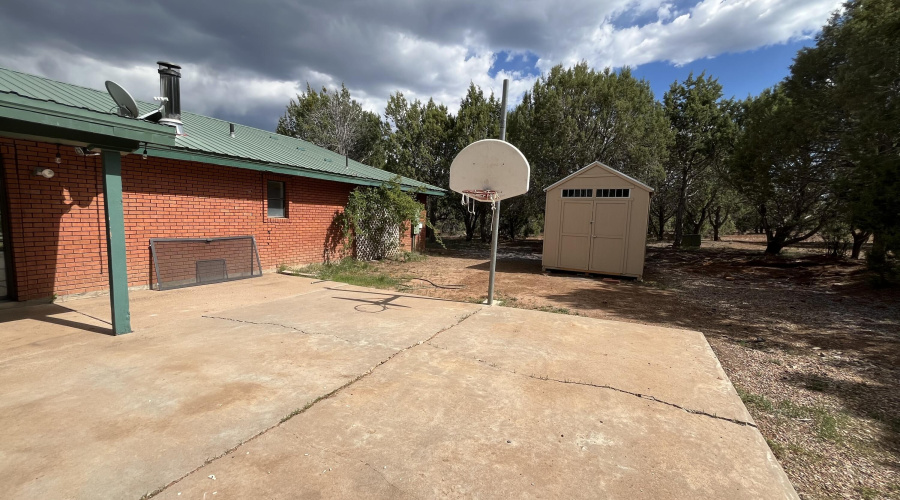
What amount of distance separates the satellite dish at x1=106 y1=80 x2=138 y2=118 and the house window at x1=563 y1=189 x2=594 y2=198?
971cm

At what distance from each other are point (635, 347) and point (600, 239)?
667cm

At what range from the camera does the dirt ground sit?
2553mm

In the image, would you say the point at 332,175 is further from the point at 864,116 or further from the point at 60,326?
the point at 864,116

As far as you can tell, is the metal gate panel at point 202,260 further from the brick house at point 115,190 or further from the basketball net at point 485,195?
the basketball net at point 485,195

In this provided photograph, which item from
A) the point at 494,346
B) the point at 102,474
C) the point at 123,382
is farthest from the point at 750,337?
the point at 123,382

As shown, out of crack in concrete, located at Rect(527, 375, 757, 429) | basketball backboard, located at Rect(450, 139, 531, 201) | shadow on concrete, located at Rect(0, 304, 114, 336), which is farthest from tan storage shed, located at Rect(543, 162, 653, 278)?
shadow on concrete, located at Rect(0, 304, 114, 336)

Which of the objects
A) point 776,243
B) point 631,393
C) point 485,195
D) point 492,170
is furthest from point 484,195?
point 776,243

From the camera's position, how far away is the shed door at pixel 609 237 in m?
10.1

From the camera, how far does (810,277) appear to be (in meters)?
11.0

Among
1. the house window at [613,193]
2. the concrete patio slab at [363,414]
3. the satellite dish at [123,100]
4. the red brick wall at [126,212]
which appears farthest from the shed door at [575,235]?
the satellite dish at [123,100]

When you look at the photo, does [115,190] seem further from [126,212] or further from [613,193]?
[613,193]

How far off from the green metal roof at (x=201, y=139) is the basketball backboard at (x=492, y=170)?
410 centimetres

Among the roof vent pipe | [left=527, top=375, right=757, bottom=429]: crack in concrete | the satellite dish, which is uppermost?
the roof vent pipe

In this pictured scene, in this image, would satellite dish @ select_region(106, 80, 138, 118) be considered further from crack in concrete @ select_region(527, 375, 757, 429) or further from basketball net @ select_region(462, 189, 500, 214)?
crack in concrete @ select_region(527, 375, 757, 429)
